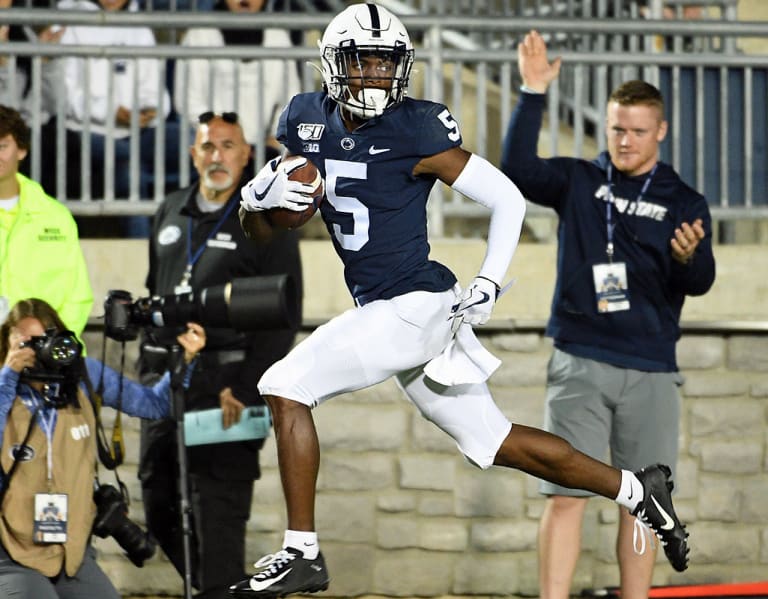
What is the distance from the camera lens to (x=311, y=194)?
4551 millimetres

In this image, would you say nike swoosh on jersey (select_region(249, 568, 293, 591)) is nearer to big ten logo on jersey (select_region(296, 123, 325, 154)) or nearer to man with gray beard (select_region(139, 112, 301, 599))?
big ten logo on jersey (select_region(296, 123, 325, 154))

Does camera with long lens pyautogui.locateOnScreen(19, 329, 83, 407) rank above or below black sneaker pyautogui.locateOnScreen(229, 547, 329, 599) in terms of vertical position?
above

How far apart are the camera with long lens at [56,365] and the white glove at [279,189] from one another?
1122mm

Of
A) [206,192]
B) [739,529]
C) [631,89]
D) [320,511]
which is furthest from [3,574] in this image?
[739,529]

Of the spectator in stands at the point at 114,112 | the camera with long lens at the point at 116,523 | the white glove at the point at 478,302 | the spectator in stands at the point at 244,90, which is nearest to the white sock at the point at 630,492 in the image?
the white glove at the point at 478,302

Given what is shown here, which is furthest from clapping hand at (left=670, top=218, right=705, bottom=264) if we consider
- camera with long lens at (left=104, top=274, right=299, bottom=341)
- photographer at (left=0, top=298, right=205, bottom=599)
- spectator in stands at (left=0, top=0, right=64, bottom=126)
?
spectator in stands at (left=0, top=0, right=64, bottom=126)

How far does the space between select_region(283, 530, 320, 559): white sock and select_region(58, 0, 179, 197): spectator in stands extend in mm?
3097

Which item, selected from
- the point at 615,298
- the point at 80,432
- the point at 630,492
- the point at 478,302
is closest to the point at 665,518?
the point at 630,492

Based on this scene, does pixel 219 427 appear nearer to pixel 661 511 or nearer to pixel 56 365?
pixel 56 365

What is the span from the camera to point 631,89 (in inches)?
237

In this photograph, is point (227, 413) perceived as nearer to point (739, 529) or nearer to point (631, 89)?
point (631, 89)

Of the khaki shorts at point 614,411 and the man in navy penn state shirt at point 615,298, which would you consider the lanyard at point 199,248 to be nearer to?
the man in navy penn state shirt at point 615,298

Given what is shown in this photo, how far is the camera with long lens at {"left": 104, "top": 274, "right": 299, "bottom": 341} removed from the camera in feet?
17.8

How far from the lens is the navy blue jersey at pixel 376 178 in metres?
4.74
